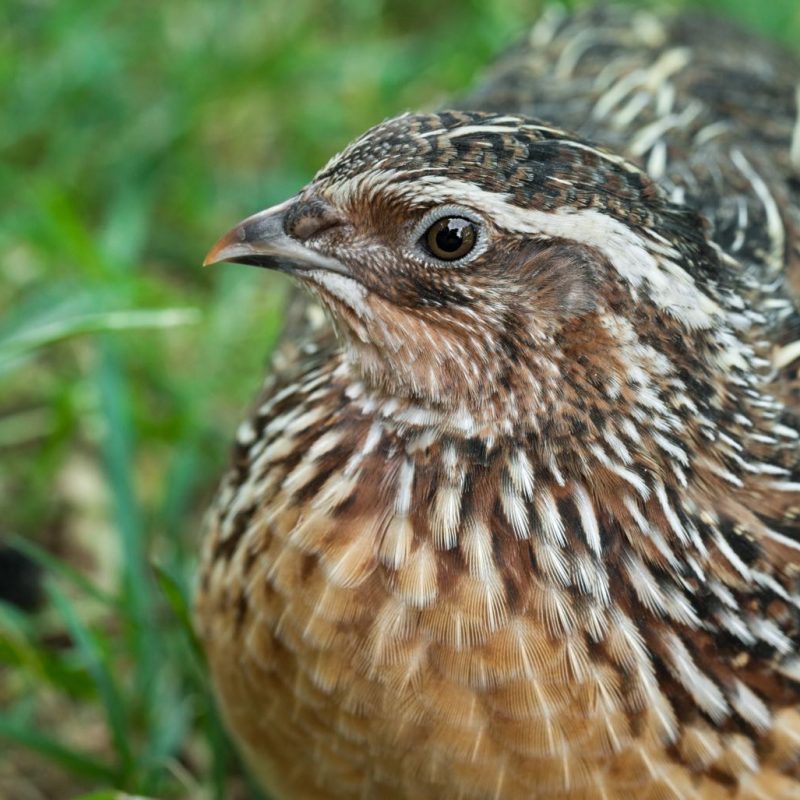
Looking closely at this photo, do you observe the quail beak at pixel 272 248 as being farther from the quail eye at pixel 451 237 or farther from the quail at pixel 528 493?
the quail eye at pixel 451 237

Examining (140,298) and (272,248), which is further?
(140,298)

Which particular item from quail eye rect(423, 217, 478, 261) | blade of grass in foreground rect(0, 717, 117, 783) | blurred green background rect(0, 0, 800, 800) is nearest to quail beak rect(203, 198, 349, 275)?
quail eye rect(423, 217, 478, 261)

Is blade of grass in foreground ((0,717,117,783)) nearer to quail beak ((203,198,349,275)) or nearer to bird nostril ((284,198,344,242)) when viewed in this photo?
quail beak ((203,198,349,275))

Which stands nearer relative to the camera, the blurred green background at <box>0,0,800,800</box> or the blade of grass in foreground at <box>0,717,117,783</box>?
the blade of grass in foreground at <box>0,717,117,783</box>

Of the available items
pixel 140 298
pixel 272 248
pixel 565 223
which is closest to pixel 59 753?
pixel 272 248

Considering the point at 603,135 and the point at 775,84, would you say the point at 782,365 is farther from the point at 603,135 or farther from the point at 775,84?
the point at 775,84

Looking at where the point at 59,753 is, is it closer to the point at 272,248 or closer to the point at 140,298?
the point at 272,248

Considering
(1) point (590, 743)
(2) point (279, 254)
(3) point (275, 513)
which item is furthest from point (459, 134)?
(1) point (590, 743)
